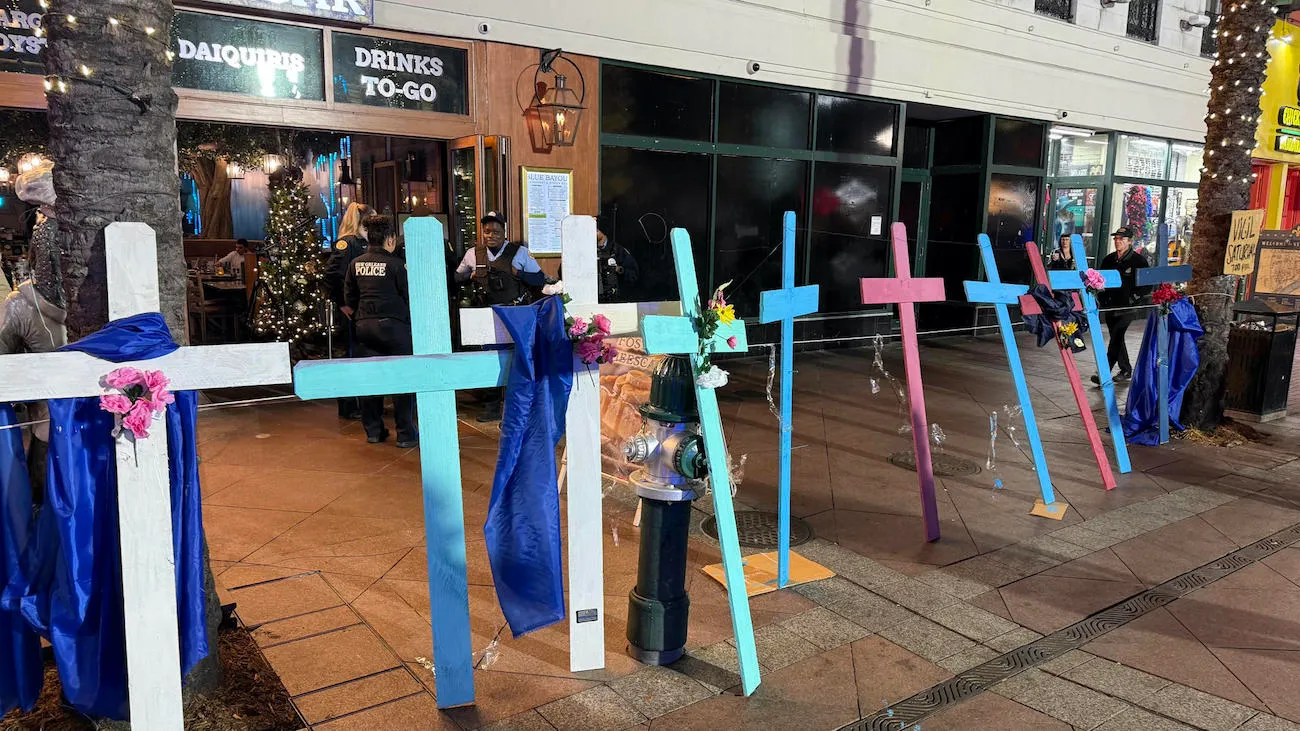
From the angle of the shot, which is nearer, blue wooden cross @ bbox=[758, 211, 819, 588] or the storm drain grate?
the storm drain grate

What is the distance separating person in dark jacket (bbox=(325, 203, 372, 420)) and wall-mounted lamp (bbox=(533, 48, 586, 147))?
7.27 feet

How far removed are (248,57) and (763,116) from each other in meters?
6.37

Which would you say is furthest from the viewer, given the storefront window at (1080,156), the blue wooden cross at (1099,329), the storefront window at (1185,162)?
the storefront window at (1185,162)

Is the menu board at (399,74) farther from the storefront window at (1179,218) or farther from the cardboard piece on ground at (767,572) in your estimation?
the storefront window at (1179,218)

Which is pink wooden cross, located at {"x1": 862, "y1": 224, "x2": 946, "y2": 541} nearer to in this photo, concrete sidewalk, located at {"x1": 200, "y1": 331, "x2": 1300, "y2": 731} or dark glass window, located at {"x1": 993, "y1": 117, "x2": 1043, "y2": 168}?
concrete sidewalk, located at {"x1": 200, "y1": 331, "x2": 1300, "y2": 731}

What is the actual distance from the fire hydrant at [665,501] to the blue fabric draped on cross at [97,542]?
1.66 metres

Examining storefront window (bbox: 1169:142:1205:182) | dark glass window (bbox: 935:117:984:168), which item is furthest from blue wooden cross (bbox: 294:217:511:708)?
storefront window (bbox: 1169:142:1205:182)

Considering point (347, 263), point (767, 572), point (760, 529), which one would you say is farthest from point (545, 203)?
point (767, 572)

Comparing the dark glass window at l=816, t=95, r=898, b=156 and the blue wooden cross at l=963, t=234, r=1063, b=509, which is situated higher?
A: the dark glass window at l=816, t=95, r=898, b=156

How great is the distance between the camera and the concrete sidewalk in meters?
3.37

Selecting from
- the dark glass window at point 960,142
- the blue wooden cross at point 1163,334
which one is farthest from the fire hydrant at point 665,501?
the dark glass window at point 960,142

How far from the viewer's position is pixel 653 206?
10.4m

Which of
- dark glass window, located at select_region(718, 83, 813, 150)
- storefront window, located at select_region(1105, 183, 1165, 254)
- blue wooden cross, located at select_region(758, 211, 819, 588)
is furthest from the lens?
storefront window, located at select_region(1105, 183, 1165, 254)

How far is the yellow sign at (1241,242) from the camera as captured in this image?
766cm
